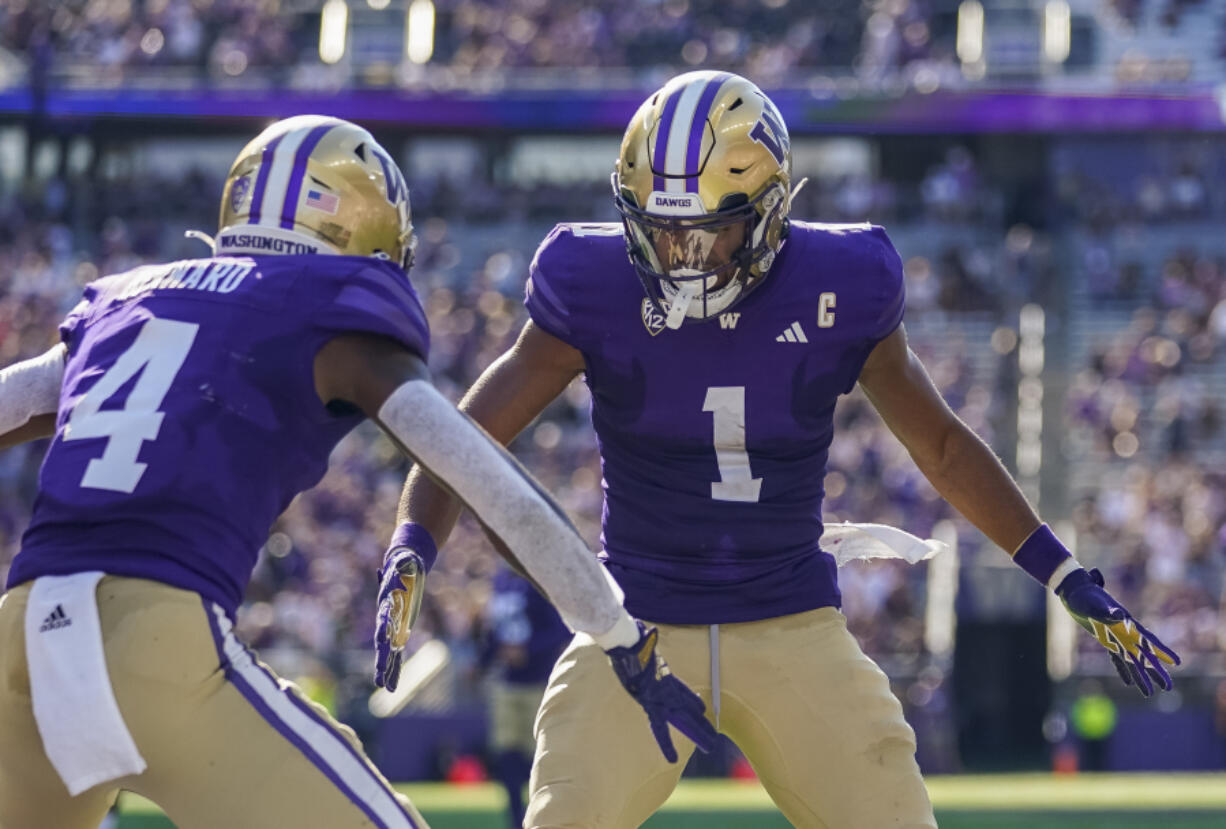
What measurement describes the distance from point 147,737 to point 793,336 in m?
1.54

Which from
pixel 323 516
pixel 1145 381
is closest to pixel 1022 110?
pixel 1145 381

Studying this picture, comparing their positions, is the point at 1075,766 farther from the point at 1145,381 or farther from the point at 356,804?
the point at 356,804

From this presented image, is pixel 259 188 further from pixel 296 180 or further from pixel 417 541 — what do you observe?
pixel 417 541

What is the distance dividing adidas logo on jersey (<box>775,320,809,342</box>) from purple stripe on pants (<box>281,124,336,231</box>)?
3.21ft

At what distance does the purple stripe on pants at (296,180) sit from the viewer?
319 centimetres

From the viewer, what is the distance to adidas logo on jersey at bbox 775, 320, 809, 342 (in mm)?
3639

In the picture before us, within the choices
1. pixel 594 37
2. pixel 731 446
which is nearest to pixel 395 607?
pixel 731 446

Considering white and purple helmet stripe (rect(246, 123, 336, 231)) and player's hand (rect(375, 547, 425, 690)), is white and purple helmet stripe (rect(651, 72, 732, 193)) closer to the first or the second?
white and purple helmet stripe (rect(246, 123, 336, 231))

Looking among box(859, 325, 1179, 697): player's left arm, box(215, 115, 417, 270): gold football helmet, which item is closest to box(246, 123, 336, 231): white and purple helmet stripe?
box(215, 115, 417, 270): gold football helmet

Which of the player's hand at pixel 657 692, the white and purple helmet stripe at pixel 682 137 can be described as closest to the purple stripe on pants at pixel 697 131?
the white and purple helmet stripe at pixel 682 137

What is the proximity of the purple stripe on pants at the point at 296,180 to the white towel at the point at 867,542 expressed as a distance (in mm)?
1410

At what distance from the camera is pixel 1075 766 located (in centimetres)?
1223

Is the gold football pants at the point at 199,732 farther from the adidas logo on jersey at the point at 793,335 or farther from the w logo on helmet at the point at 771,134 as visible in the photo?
the w logo on helmet at the point at 771,134

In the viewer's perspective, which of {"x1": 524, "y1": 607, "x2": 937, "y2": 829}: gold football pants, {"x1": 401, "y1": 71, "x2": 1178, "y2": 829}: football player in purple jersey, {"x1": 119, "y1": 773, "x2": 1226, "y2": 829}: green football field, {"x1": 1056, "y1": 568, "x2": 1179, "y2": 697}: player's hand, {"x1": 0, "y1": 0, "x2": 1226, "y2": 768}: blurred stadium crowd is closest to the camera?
{"x1": 524, "y1": 607, "x2": 937, "y2": 829}: gold football pants
